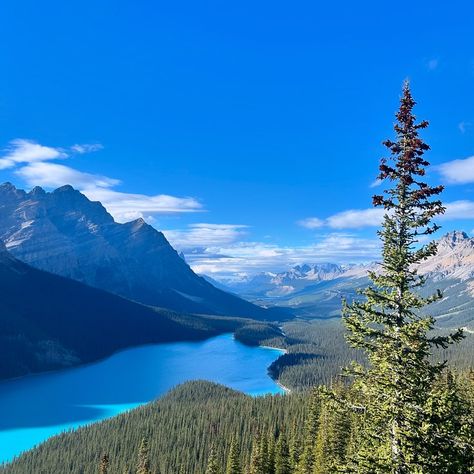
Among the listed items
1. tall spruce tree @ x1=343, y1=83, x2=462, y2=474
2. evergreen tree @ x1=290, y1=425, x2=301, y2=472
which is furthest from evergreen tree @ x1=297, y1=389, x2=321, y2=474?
tall spruce tree @ x1=343, y1=83, x2=462, y2=474

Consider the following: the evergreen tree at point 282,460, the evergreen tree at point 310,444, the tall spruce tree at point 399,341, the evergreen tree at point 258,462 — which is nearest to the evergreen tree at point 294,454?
the evergreen tree at point 310,444

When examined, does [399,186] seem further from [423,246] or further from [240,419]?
[240,419]

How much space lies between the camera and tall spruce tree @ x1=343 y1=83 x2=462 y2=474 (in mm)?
17500

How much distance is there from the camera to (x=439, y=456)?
17.0 m

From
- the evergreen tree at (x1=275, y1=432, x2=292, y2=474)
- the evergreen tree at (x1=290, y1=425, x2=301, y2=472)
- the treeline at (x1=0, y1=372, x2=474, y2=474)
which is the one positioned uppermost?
the evergreen tree at (x1=275, y1=432, x2=292, y2=474)

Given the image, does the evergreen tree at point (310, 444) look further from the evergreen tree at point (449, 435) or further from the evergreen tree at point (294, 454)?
the evergreen tree at point (449, 435)

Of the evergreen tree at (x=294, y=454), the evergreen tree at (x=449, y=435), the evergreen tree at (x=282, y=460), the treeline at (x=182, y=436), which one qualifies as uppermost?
the evergreen tree at (x=449, y=435)

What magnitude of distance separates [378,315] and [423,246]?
3.78 meters

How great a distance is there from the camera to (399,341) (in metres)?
18.6

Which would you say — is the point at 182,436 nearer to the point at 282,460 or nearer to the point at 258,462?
the point at 282,460

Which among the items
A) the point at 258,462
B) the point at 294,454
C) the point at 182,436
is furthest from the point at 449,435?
the point at 182,436

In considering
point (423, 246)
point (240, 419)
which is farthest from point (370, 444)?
point (240, 419)

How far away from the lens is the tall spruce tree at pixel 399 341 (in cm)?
1750

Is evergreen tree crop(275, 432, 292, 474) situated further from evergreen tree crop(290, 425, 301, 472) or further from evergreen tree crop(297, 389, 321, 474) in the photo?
evergreen tree crop(297, 389, 321, 474)
